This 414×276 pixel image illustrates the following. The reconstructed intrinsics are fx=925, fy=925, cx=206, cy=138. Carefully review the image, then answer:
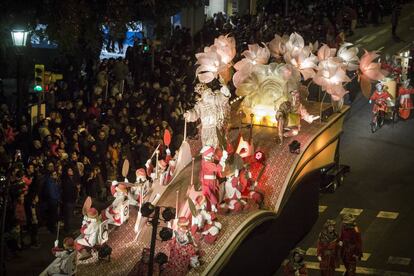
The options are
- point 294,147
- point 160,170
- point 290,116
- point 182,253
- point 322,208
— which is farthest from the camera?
→ point 322,208

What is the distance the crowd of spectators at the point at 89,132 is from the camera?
1892 cm

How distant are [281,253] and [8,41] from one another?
31.0 ft

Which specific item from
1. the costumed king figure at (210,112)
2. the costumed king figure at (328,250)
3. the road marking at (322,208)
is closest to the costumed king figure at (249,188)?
the costumed king figure at (210,112)

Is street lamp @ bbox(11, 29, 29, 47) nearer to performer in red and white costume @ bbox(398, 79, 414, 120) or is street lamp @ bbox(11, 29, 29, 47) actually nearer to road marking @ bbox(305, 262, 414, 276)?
road marking @ bbox(305, 262, 414, 276)

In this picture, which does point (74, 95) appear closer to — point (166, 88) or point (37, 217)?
point (166, 88)

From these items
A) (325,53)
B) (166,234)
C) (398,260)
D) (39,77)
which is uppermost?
(325,53)

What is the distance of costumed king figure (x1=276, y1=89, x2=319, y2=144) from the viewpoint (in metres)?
20.2

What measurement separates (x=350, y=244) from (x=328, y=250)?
1.54 feet

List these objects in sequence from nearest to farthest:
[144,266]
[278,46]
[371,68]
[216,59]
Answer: [144,266]
[216,59]
[371,68]
[278,46]

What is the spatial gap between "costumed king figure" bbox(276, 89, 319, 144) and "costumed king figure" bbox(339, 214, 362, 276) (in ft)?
9.56

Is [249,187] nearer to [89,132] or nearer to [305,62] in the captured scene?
[305,62]

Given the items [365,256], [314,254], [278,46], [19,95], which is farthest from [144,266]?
[278,46]

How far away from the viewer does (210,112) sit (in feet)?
62.2

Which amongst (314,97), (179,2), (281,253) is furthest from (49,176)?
(179,2)
